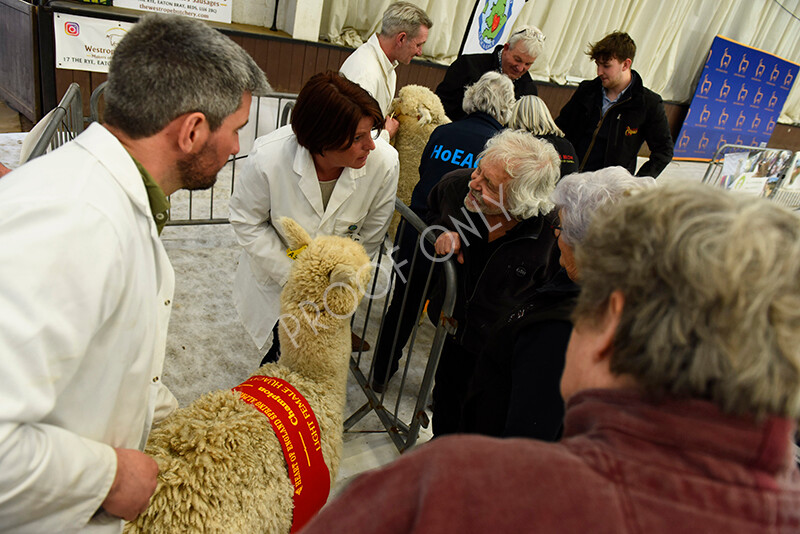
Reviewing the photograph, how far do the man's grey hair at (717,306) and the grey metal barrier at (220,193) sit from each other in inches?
133

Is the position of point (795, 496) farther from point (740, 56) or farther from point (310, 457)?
point (740, 56)

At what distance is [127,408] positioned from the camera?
3.71 feet

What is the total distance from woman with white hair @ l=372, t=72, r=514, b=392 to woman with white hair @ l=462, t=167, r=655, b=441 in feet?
3.65

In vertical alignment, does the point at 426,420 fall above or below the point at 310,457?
below

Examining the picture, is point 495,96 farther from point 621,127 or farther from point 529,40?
point 621,127

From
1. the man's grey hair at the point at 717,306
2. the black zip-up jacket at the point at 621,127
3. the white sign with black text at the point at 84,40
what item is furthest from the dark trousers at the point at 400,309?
the white sign with black text at the point at 84,40

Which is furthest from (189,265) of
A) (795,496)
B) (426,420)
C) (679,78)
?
(679,78)

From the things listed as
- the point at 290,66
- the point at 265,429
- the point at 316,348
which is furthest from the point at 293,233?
the point at 290,66

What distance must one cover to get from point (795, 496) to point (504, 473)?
333 millimetres

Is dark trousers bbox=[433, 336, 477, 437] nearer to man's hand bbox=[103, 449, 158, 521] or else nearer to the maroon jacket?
man's hand bbox=[103, 449, 158, 521]

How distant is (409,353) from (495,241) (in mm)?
694

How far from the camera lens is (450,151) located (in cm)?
281

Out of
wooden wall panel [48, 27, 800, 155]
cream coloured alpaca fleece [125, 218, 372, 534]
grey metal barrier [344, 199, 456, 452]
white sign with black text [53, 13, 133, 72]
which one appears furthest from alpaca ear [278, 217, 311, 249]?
wooden wall panel [48, 27, 800, 155]

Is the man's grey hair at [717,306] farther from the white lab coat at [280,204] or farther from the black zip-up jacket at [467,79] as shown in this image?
the black zip-up jacket at [467,79]
